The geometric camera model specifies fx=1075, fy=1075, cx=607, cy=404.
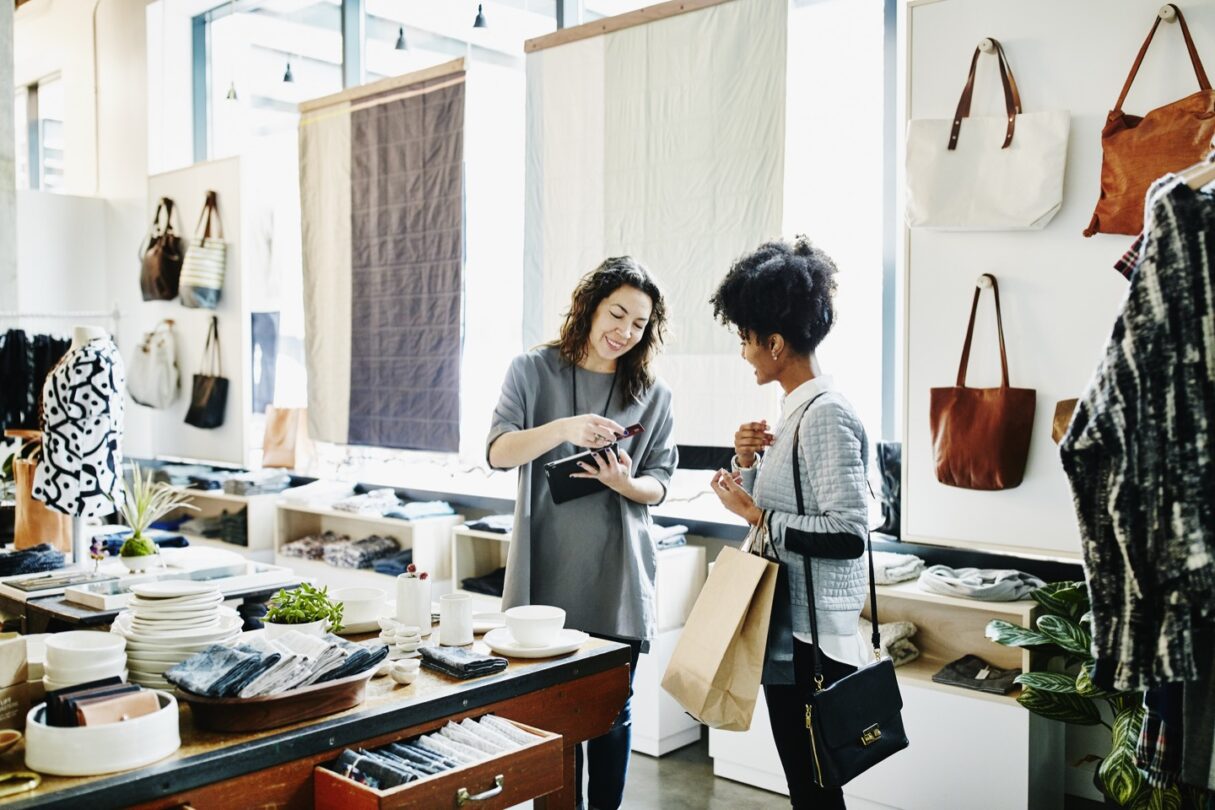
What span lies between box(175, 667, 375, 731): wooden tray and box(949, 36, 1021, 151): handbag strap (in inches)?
90.9

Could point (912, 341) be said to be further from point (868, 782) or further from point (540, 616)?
point (540, 616)

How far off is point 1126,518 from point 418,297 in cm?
409

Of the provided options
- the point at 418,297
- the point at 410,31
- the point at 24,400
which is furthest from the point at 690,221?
the point at 24,400

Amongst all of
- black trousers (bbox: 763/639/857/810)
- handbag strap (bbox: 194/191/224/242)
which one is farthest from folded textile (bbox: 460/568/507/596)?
handbag strap (bbox: 194/191/224/242)

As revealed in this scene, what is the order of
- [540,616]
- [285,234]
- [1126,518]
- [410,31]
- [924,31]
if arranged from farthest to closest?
[285,234]
[410,31]
[924,31]
[540,616]
[1126,518]

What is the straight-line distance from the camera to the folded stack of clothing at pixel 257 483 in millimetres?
5719

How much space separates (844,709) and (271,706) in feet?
3.48

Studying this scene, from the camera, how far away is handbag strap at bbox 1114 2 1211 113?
2709 mm

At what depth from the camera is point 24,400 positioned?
4.79 meters

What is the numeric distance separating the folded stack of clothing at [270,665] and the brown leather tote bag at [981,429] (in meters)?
1.89

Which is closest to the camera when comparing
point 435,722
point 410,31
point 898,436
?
point 435,722

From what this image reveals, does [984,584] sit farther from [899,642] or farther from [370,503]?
[370,503]

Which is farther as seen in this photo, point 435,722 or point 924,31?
point 924,31

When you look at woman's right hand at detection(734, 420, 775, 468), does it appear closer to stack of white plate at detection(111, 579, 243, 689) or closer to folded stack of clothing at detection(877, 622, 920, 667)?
stack of white plate at detection(111, 579, 243, 689)
